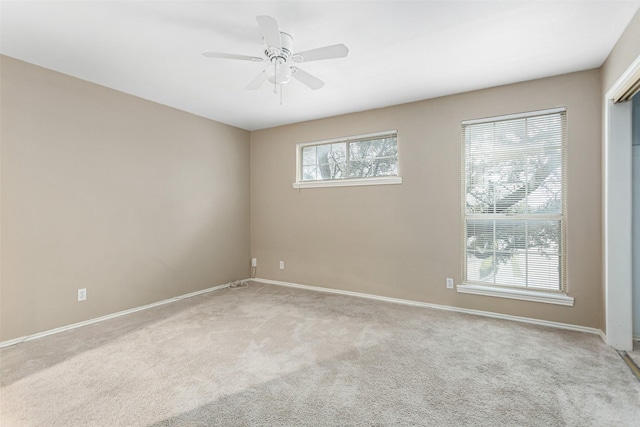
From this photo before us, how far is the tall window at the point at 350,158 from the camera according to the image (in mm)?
4082

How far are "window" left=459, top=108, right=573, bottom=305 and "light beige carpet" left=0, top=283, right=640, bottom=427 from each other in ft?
1.95

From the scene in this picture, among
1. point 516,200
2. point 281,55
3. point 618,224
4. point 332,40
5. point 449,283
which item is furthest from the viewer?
point 449,283

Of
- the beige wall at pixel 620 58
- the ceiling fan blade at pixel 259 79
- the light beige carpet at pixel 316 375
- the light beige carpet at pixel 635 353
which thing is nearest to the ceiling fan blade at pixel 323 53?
the ceiling fan blade at pixel 259 79

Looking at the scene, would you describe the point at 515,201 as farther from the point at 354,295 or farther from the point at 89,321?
the point at 89,321

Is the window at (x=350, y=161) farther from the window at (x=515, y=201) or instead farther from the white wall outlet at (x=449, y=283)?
the white wall outlet at (x=449, y=283)

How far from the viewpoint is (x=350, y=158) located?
4387 mm

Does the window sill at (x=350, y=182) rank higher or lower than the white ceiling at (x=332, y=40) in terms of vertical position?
lower

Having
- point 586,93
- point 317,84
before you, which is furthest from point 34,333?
point 586,93

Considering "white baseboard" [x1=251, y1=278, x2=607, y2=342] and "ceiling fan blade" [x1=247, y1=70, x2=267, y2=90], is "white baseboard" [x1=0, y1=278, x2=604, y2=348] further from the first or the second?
"ceiling fan blade" [x1=247, y1=70, x2=267, y2=90]

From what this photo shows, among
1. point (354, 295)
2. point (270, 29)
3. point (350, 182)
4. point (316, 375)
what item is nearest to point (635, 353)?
point (316, 375)

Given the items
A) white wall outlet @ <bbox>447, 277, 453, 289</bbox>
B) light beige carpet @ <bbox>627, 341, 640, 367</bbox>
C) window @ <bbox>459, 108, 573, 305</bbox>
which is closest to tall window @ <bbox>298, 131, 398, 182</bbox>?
window @ <bbox>459, 108, 573, 305</bbox>

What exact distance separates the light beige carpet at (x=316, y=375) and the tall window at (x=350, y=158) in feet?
6.57

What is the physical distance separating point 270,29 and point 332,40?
2.45 feet

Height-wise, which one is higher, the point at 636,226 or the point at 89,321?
the point at 636,226
